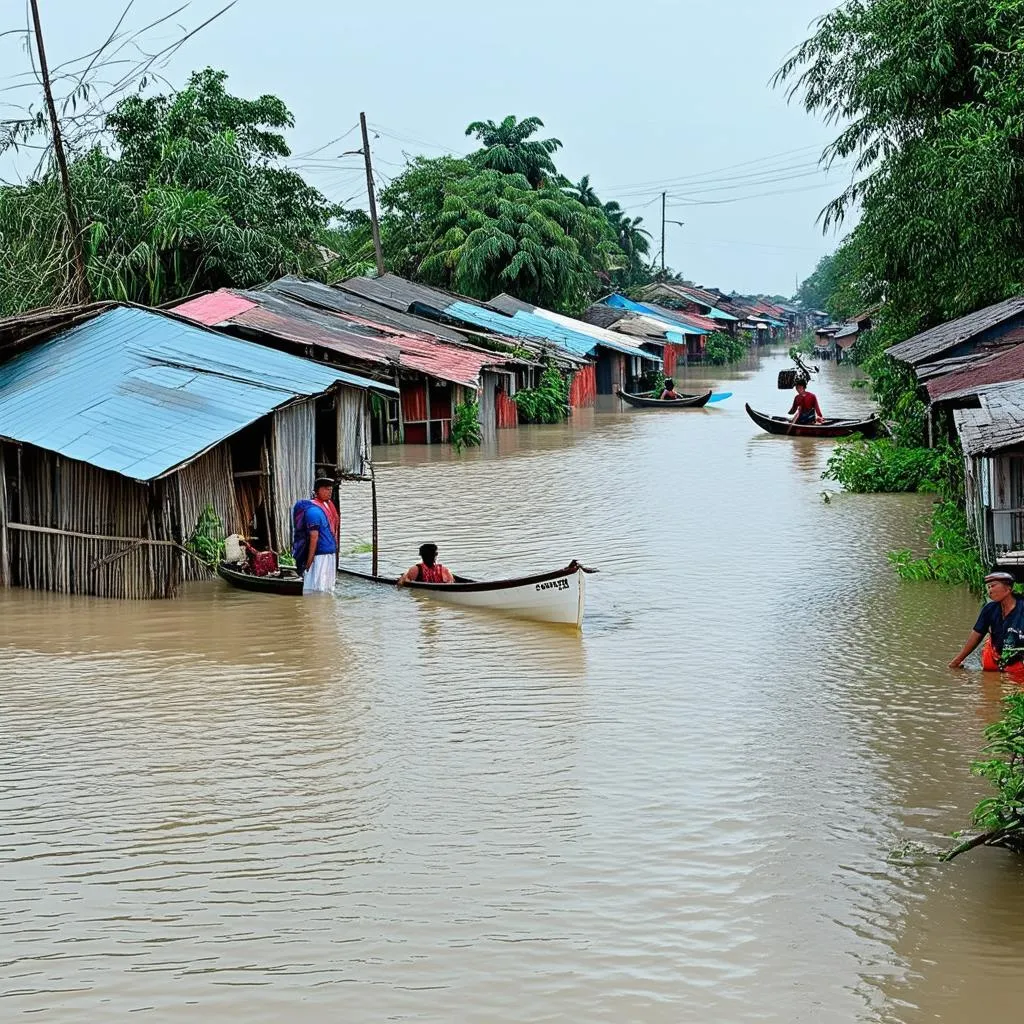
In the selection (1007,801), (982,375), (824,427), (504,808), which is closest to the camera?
(1007,801)

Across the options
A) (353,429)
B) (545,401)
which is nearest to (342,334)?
(353,429)

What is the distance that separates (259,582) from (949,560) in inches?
281

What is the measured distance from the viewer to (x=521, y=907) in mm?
6875

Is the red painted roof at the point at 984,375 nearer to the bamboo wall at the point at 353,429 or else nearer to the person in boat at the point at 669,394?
the bamboo wall at the point at 353,429

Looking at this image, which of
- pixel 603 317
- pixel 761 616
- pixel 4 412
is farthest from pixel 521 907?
pixel 603 317

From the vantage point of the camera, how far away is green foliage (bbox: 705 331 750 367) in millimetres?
72312

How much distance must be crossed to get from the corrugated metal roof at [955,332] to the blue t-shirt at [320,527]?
1094 cm

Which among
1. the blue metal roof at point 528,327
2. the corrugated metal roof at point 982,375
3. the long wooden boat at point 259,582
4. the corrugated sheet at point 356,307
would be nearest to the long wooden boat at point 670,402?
the blue metal roof at point 528,327

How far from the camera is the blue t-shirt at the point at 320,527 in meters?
13.6

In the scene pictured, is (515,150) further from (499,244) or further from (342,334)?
(342,334)

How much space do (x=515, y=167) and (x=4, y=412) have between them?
3916cm

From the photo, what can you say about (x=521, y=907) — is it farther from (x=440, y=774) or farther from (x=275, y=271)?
(x=275, y=271)

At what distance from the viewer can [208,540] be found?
14000 millimetres

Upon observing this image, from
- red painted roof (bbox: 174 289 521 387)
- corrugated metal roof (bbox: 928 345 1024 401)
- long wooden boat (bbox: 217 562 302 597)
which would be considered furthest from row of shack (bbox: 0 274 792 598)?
corrugated metal roof (bbox: 928 345 1024 401)
